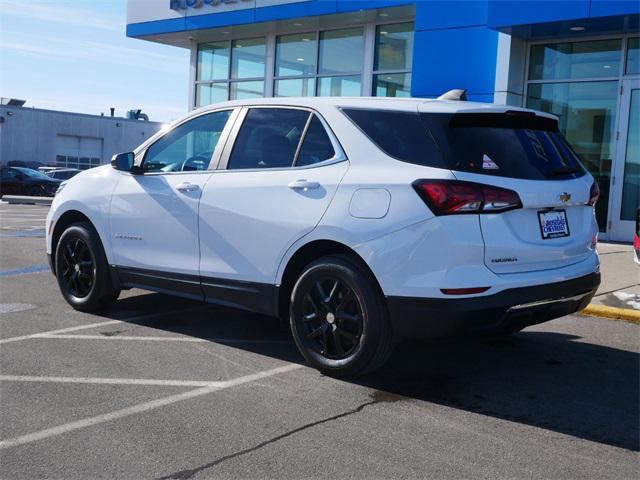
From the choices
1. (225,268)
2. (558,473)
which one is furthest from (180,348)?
(558,473)

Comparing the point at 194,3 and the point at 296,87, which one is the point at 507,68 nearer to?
the point at 296,87

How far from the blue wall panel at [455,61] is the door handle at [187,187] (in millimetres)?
8961

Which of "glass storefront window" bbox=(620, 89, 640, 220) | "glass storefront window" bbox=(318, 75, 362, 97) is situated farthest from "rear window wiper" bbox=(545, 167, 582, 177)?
"glass storefront window" bbox=(318, 75, 362, 97)

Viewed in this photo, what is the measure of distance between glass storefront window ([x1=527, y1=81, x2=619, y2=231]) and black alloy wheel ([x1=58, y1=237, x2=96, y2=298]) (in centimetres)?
949

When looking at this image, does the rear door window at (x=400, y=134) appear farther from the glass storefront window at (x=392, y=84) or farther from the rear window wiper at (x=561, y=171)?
the glass storefront window at (x=392, y=84)

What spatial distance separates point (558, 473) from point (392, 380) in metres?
1.57

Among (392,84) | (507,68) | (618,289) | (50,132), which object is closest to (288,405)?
(618,289)

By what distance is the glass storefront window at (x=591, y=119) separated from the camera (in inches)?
521

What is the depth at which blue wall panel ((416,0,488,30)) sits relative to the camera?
1344 cm

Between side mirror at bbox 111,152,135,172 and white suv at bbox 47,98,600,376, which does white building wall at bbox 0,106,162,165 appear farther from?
white suv at bbox 47,98,600,376

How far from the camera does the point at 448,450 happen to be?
3.71m

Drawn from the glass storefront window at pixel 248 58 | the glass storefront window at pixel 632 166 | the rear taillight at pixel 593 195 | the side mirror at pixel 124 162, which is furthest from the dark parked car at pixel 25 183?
the rear taillight at pixel 593 195

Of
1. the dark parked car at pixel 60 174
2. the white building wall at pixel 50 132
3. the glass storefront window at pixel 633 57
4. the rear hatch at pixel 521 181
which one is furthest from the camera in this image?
the white building wall at pixel 50 132

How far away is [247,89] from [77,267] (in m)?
13.4
